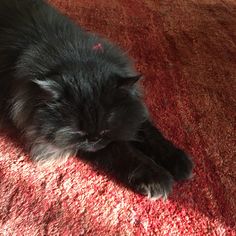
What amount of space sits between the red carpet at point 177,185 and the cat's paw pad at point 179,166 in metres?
0.03

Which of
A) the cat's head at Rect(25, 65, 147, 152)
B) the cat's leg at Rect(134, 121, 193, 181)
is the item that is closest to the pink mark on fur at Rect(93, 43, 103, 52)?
the cat's head at Rect(25, 65, 147, 152)

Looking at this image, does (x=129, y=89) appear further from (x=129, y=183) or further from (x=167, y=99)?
(x=167, y=99)

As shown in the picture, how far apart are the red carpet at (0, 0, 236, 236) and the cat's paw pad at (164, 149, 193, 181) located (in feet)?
0.11

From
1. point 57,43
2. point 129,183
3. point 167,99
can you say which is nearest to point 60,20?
point 57,43

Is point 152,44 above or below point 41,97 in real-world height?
below

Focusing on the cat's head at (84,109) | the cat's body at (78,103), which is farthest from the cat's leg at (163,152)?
the cat's head at (84,109)

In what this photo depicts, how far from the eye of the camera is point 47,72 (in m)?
1.12

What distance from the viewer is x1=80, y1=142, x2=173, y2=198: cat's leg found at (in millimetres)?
1070

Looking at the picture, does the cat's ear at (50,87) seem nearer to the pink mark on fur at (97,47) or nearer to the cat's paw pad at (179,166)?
the pink mark on fur at (97,47)

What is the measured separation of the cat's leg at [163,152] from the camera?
1139 mm

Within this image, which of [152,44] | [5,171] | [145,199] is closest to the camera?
[145,199]

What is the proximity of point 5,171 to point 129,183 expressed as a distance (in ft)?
1.43

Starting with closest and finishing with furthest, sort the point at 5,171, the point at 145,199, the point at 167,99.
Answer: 1. the point at 145,199
2. the point at 5,171
3. the point at 167,99

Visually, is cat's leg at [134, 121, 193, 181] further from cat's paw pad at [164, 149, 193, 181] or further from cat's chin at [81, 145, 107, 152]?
cat's chin at [81, 145, 107, 152]
